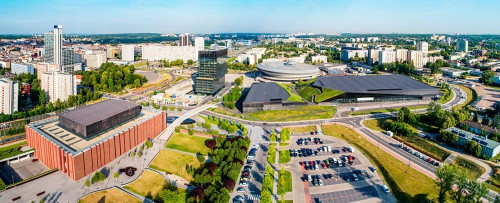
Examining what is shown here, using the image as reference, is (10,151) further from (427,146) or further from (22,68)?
(22,68)

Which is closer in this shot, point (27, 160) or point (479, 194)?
point (479, 194)

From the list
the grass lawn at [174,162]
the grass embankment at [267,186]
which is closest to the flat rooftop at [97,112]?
the grass lawn at [174,162]

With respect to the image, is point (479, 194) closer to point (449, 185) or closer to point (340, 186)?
point (449, 185)

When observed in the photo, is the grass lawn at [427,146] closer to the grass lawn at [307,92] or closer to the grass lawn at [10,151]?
the grass lawn at [307,92]

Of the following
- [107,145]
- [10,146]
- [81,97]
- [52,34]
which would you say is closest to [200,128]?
[107,145]

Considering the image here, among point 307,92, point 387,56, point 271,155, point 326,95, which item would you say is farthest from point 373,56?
point 271,155

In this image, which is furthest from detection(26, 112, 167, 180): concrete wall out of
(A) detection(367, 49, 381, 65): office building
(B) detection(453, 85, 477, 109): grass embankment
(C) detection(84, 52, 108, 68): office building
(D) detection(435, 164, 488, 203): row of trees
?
Answer: (A) detection(367, 49, 381, 65): office building

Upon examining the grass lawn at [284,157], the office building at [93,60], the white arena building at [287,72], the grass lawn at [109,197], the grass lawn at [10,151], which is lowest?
the grass lawn at [109,197]

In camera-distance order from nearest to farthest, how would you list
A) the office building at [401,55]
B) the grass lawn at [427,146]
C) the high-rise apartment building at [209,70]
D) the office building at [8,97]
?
1. the grass lawn at [427,146]
2. the office building at [8,97]
3. the high-rise apartment building at [209,70]
4. the office building at [401,55]
